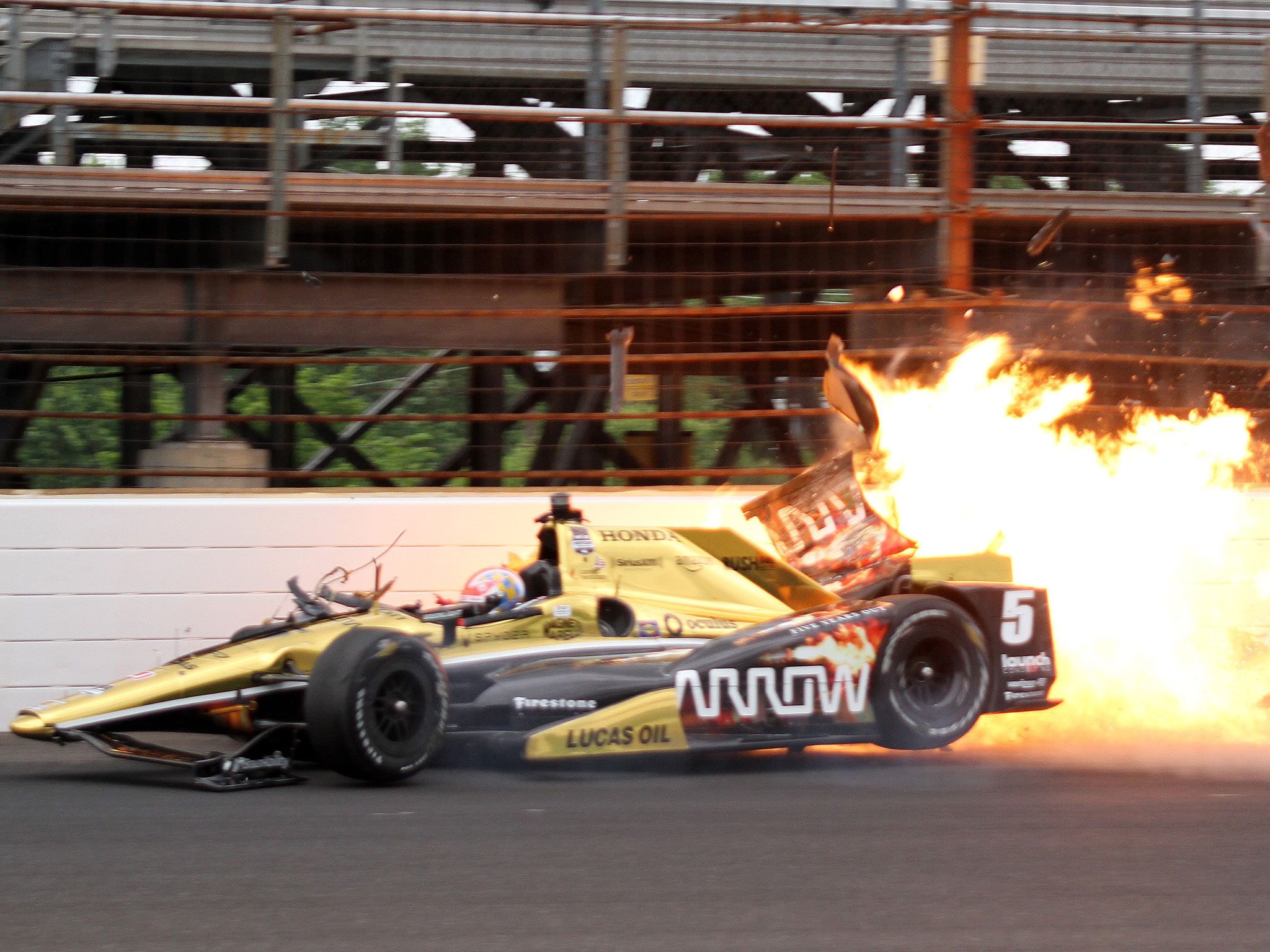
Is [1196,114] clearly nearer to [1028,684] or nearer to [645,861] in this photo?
[1028,684]

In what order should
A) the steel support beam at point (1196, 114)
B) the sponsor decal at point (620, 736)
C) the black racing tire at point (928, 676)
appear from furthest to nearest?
1. the steel support beam at point (1196, 114)
2. the black racing tire at point (928, 676)
3. the sponsor decal at point (620, 736)

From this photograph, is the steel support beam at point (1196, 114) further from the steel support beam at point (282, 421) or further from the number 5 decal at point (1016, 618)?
the steel support beam at point (282, 421)

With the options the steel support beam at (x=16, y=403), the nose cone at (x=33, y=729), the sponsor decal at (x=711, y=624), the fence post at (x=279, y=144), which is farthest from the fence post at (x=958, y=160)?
the nose cone at (x=33, y=729)

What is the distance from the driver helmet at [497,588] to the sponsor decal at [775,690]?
79 cm

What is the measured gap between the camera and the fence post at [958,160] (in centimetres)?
741

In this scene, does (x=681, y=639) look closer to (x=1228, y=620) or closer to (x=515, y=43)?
(x=1228, y=620)

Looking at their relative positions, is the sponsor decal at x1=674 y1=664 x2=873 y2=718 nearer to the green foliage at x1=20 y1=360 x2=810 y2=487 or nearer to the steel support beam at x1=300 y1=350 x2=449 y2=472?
the green foliage at x1=20 y1=360 x2=810 y2=487

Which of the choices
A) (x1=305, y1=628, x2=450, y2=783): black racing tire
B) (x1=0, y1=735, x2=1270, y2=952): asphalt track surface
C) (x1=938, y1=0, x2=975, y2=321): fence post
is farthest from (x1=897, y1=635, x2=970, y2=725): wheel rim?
(x1=938, y1=0, x2=975, y2=321): fence post

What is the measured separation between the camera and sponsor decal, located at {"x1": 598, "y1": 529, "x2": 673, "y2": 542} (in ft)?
19.8

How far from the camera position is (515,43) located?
9289mm

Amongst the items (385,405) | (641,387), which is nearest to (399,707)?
(641,387)

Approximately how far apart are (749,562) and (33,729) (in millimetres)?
2908

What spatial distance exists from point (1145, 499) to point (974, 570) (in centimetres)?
134

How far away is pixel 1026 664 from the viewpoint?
6.13 m
